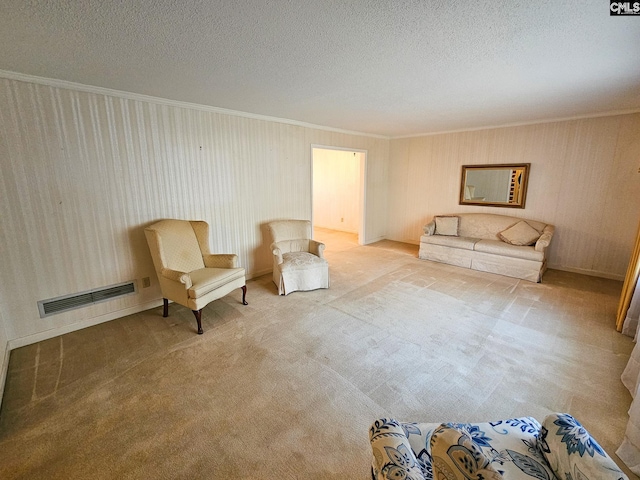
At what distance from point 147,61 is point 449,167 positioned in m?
5.32

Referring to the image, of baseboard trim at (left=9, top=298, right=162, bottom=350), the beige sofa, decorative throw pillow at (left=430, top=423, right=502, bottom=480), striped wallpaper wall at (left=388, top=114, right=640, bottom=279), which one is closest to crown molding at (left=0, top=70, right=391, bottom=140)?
baseboard trim at (left=9, top=298, right=162, bottom=350)

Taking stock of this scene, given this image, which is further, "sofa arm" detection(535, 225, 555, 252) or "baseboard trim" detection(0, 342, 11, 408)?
"sofa arm" detection(535, 225, 555, 252)

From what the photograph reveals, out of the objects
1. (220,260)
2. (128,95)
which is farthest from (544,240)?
(128,95)

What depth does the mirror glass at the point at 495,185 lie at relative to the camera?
4836 millimetres

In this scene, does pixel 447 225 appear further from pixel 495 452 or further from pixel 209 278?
pixel 495 452

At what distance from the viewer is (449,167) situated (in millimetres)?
5652

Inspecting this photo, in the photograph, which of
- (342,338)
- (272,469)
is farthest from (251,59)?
(272,469)

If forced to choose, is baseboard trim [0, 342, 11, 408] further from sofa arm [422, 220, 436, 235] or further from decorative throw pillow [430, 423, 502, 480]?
sofa arm [422, 220, 436, 235]

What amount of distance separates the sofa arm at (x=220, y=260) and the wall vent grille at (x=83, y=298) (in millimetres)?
840

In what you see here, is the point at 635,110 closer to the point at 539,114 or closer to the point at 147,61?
the point at 539,114

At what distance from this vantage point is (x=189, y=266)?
3.33 m

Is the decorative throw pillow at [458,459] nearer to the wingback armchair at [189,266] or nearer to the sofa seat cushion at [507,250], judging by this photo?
the wingback armchair at [189,266]

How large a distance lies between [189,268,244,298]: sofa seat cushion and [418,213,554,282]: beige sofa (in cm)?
367

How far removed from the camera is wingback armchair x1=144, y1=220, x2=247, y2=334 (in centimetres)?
282
